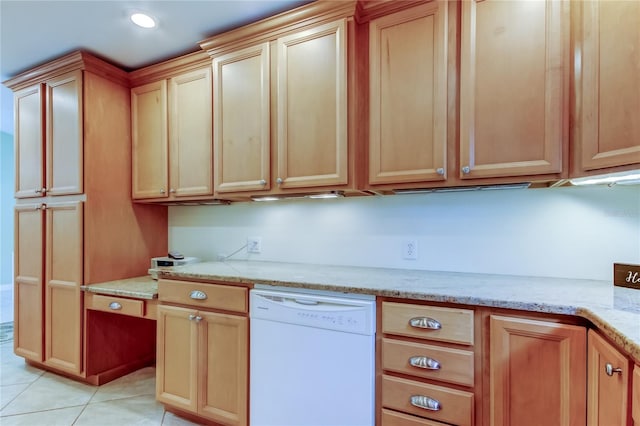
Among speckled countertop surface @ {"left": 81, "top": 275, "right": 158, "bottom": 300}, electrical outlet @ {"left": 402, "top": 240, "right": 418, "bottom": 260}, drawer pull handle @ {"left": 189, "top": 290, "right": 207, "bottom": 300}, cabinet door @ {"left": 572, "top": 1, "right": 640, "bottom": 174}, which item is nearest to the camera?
cabinet door @ {"left": 572, "top": 1, "right": 640, "bottom": 174}

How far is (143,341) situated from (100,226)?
41.6 inches

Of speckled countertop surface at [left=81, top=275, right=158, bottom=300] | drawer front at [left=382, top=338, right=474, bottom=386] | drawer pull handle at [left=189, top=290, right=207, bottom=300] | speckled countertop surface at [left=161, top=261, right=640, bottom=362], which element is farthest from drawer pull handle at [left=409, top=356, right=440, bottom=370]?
speckled countertop surface at [left=81, top=275, right=158, bottom=300]

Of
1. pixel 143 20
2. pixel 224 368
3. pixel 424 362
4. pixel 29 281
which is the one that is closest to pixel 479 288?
pixel 424 362

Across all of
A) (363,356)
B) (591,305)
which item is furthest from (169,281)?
(591,305)

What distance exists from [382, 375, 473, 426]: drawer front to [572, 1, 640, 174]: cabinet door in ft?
3.42

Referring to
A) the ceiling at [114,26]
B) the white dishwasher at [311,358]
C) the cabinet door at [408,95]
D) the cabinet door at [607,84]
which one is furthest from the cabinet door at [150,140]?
the cabinet door at [607,84]

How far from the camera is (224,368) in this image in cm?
175

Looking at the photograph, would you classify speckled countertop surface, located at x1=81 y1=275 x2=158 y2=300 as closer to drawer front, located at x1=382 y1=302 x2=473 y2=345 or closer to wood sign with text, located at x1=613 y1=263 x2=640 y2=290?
drawer front, located at x1=382 y1=302 x2=473 y2=345

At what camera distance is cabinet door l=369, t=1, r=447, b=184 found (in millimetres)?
1577

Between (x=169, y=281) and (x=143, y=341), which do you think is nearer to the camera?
(x=169, y=281)

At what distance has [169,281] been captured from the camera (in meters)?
1.92

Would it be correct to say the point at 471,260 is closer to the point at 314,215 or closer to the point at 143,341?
the point at 314,215

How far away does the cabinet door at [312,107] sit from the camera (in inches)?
68.9

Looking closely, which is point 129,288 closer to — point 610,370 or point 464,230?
point 464,230
